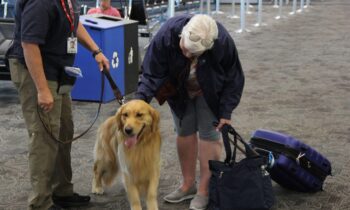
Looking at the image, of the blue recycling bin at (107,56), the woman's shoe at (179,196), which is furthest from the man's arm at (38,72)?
the blue recycling bin at (107,56)

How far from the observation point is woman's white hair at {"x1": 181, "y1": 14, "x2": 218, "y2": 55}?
312 cm

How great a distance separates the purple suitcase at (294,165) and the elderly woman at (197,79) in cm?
50

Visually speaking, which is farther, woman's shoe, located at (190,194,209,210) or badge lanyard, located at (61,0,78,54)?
woman's shoe, located at (190,194,209,210)

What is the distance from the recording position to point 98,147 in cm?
373

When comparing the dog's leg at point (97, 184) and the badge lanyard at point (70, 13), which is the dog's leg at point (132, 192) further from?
the badge lanyard at point (70, 13)

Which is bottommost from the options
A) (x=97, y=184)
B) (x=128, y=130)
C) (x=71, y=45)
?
(x=97, y=184)

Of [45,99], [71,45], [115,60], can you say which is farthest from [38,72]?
[115,60]

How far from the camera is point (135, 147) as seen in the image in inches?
129

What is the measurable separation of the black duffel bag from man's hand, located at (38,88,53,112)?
1031 millimetres

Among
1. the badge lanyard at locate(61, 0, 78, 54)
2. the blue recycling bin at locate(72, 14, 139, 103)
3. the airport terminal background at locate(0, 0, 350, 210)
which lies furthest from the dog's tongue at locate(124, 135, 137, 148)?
the blue recycling bin at locate(72, 14, 139, 103)

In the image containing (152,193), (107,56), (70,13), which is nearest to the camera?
(70,13)

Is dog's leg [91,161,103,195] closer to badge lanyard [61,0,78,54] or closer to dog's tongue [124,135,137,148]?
dog's tongue [124,135,137,148]

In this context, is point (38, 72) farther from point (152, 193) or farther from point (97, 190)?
point (97, 190)

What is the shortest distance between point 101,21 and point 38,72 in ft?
12.1
